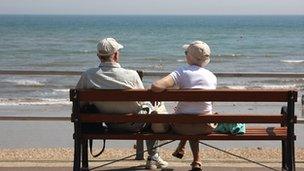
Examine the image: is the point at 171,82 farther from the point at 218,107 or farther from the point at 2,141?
the point at 218,107

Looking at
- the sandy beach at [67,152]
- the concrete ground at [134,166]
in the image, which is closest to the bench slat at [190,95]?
the concrete ground at [134,166]

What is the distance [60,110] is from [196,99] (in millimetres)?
10713

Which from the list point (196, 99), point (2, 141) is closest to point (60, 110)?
point (2, 141)

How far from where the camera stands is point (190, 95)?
562 centimetres

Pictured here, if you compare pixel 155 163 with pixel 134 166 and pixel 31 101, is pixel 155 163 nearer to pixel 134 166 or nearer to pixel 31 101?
pixel 134 166

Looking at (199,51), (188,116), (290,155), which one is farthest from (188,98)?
(290,155)

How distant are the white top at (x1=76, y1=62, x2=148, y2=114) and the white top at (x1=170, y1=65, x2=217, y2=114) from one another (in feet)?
1.14

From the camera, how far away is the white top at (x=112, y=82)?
19.1ft

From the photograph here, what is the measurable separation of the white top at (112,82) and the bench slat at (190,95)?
0.50 feet

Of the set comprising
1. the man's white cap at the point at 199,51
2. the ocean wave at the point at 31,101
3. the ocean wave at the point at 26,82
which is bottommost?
the ocean wave at the point at 31,101

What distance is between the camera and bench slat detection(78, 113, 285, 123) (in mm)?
5656

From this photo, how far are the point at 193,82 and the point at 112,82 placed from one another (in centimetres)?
71

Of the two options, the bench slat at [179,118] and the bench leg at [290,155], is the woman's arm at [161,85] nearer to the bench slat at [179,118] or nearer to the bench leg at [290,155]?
the bench slat at [179,118]

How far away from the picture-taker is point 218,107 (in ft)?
52.2
